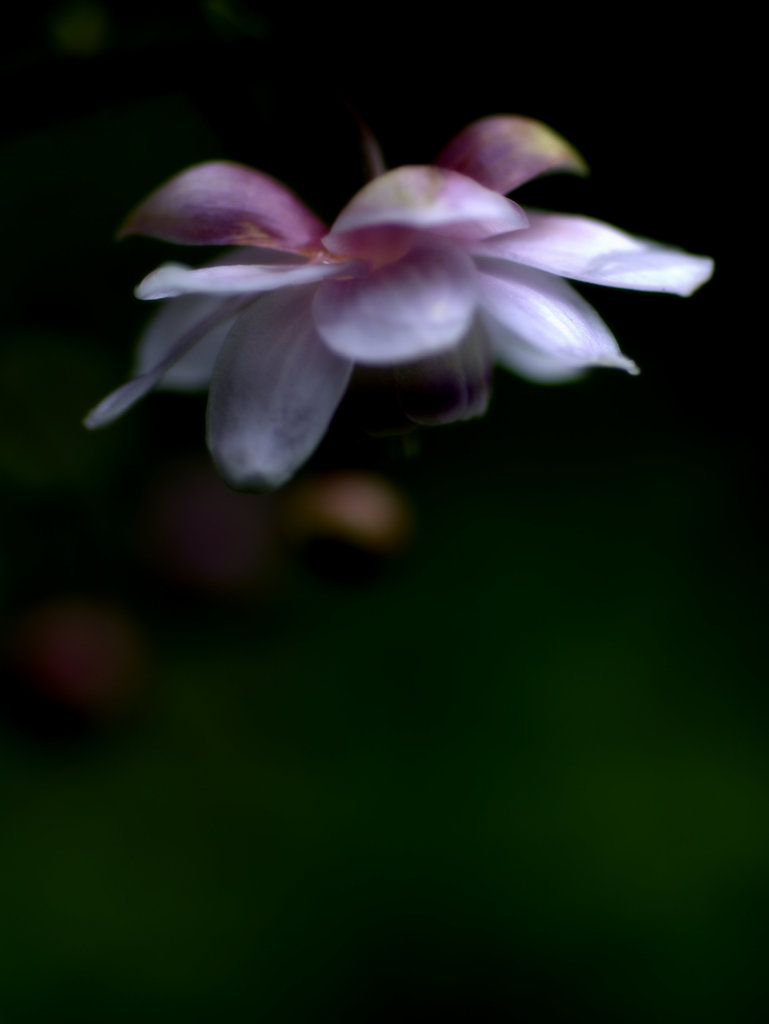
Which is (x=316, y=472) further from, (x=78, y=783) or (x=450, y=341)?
(x=78, y=783)

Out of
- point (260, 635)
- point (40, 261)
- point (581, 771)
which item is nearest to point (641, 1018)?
point (581, 771)

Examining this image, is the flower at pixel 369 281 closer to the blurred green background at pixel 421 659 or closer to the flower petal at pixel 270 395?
the flower petal at pixel 270 395

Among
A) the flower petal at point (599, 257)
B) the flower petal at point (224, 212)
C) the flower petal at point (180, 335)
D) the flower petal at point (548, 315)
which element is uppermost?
the flower petal at point (224, 212)

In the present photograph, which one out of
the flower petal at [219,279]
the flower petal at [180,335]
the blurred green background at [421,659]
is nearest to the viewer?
the flower petal at [219,279]

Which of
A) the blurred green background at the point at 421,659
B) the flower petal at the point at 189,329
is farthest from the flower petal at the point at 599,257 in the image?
the blurred green background at the point at 421,659

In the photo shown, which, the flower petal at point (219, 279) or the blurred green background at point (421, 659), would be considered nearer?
the flower petal at point (219, 279)

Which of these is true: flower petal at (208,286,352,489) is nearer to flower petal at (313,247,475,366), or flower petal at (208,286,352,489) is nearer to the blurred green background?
flower petal at (313,247,475,366)

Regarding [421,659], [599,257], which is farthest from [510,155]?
[421,659]

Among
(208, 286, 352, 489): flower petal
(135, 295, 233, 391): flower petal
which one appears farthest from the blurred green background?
(208, 286, 352, 489): flower petal
